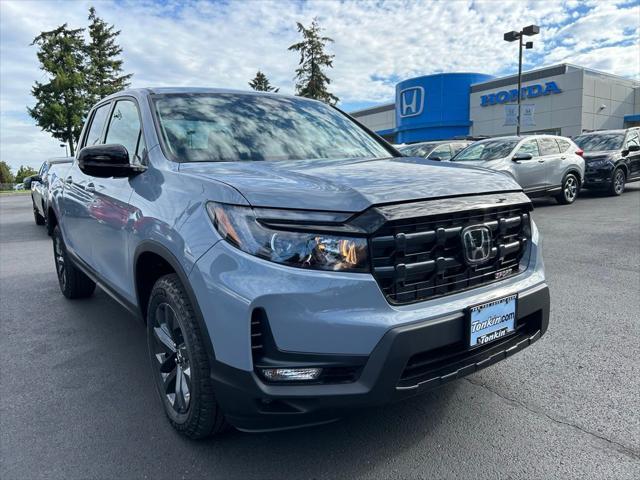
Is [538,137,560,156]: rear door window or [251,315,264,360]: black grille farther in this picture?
[538,137,560,156]: rear door window

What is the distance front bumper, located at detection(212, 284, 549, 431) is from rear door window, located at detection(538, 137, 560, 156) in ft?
34.4

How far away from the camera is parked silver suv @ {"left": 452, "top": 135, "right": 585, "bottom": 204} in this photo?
1070cm

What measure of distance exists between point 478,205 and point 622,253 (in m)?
5.13

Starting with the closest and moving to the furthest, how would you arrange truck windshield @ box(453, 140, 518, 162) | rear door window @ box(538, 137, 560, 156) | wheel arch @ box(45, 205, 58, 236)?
wheel arch @ box(45, 205, 58, 236)
truck windshield @ box(453, 140, 518, 162)
rear door window @ box(538, 137, 560, 156)

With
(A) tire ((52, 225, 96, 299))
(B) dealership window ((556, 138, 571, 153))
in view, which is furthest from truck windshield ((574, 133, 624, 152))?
(A) tire ((52, 225, 96, 299))

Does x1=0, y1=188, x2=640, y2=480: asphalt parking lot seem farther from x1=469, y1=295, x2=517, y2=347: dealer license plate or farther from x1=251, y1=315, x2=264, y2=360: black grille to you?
x1=251, y1=315, x2=264, y2=360: black grille

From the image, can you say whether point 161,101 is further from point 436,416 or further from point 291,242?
point 436,416

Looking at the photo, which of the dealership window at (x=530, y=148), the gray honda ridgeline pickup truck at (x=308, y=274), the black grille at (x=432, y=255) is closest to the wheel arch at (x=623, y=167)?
the dealership window at (x=530, y=148)

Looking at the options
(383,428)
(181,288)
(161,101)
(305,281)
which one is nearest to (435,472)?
(383,428)

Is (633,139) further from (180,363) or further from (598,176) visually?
(180,363)

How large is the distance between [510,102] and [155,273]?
110 feet

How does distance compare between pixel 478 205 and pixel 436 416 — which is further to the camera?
pixel 436 416

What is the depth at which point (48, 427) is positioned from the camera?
2.65m

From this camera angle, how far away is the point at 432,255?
6.94 feet
